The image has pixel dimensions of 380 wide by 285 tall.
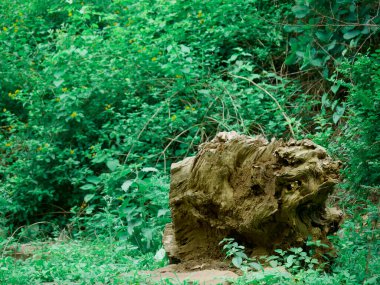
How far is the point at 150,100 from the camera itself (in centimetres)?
955

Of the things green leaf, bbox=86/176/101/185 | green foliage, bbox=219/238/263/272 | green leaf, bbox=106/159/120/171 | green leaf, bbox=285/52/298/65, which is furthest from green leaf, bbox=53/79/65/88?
green foliage, bbox=219/238/263/272

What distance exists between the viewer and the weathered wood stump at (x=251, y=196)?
507cm

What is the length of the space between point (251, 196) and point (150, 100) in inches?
177

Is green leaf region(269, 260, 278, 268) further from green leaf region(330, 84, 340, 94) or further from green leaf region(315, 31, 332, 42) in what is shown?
green leaf region(315, 31, 332, 42)

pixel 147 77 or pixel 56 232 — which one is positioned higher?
pixel 147 77

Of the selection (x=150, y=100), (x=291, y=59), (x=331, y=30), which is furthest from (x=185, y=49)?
(x=331, y=30)

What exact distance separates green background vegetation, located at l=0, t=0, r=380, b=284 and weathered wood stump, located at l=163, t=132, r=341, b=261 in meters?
1.58

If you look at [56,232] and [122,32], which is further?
[122,32]

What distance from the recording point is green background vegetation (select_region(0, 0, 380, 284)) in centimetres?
805

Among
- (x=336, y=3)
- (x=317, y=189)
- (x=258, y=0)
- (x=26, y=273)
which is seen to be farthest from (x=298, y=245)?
(x=258, y=0)

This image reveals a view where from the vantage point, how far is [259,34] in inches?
400

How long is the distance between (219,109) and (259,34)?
1.76 meters

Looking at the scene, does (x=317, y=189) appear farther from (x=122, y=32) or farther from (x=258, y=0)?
(x=258, y=0)

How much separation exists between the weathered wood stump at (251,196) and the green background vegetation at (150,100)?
158cm
